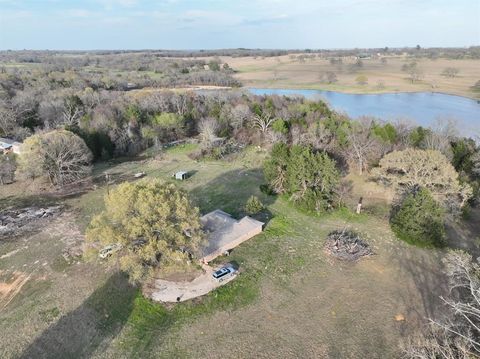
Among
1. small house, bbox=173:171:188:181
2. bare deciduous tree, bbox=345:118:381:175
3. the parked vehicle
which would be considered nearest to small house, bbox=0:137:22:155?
small house, bbox=173:171:188:181

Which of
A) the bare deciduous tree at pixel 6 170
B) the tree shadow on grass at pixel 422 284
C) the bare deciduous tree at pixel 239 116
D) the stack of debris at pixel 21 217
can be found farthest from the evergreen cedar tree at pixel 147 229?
the bare deciduous tree at pixel 239 116

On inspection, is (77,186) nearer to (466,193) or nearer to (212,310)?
(212,310)

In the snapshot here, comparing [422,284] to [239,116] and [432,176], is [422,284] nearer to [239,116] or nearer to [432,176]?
[432,176]

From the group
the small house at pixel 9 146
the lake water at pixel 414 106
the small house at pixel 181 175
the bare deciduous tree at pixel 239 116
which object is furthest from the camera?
the lake water at pixel 414 106

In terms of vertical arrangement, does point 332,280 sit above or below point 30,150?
below

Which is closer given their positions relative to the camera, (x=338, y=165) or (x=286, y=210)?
(x=286, y=210)

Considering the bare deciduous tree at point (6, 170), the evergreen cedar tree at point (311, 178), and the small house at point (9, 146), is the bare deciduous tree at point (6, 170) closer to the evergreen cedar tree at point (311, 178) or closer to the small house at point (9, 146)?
the small house at point (9, 146)

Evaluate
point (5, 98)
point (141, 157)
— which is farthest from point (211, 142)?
point (5, 98)
